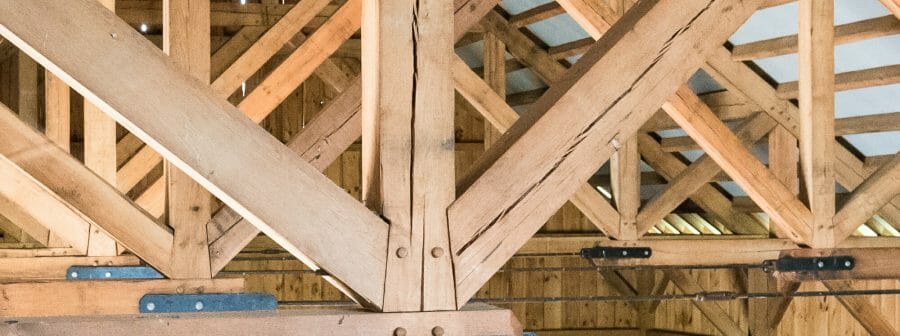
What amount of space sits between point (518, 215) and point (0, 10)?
1.02 metres

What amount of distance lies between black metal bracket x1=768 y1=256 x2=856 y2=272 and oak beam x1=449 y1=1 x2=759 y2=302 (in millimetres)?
2426

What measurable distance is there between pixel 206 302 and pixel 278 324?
1.91 meters

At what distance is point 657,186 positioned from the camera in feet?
32.3

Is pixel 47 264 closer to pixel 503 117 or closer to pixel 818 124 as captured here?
pixel 503 117

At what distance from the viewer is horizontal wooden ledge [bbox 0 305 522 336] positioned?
220 centimetres

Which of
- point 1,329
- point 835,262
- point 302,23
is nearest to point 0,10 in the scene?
point 1,329

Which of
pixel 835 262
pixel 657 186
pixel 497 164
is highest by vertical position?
pixel 657 186

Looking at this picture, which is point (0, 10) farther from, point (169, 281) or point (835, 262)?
point (835, 262)

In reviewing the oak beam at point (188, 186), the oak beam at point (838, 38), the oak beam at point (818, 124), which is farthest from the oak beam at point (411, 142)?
the oak beam at point (838, 38)

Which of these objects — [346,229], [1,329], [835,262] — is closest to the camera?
[1,329]

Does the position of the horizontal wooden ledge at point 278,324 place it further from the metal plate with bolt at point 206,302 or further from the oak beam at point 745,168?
the oak beam at point 745,168

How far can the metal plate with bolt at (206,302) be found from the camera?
416 centimetres

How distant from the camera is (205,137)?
2.17m

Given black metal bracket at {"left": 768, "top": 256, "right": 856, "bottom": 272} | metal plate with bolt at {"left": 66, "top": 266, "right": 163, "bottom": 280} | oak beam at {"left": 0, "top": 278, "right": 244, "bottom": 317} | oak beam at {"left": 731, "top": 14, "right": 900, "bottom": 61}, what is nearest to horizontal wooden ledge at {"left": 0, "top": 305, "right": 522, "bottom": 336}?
oak beam at {"left": 0, "top": 278, "right": 244, "bottom": 317}
